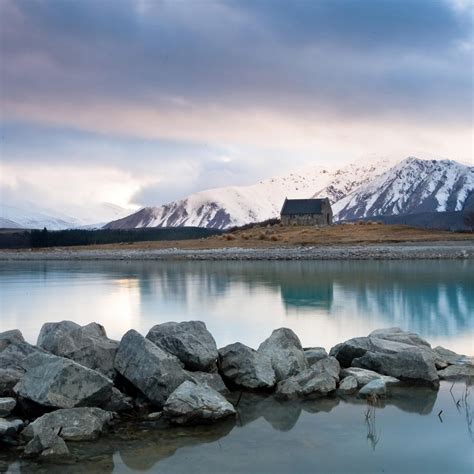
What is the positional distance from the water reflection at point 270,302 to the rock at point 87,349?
5.12 m

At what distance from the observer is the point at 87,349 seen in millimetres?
10484

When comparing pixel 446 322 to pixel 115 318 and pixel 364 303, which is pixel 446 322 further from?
pixel 115 318

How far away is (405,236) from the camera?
221ft

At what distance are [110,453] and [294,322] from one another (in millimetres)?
12311

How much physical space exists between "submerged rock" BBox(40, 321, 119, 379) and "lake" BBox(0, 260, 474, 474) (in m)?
2.00

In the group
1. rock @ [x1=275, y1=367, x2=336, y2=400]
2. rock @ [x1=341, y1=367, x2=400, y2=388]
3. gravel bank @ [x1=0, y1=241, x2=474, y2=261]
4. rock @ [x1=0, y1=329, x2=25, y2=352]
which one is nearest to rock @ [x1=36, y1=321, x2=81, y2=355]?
rock @ [x1=0, y1=329, x2=25, y2=352]

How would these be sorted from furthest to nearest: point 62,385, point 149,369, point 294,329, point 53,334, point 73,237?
point 73,237 < point 294,329 < point 53,334 < point 149,369 < point 62,385

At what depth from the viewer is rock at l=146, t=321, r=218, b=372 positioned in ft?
34.4

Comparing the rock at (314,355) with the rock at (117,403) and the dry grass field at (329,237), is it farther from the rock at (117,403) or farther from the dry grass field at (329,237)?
the dry grass field at (329,237)

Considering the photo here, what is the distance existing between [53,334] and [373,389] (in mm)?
5806

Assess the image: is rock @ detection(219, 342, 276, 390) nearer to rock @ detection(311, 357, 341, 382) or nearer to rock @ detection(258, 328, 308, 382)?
rock @ detection(258, 328, 308, 382)

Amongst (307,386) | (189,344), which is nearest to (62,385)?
(189,344)

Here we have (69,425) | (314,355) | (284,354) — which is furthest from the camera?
(314,355)

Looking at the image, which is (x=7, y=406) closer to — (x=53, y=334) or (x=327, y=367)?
(x=53, y=334)
